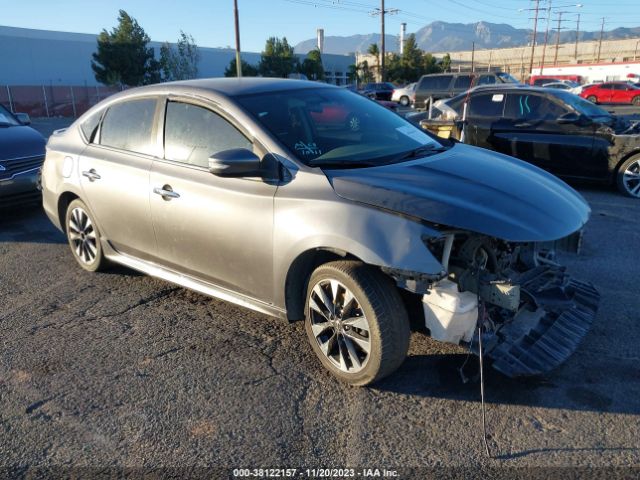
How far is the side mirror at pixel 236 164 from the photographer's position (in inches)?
124

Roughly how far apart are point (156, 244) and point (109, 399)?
51.6 inches

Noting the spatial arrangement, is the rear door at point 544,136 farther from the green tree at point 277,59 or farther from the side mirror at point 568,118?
the green tree at point 277,59

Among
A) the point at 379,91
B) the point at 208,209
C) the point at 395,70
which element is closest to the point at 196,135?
the point at 208,209

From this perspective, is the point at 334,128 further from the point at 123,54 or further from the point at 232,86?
the point at 123,54

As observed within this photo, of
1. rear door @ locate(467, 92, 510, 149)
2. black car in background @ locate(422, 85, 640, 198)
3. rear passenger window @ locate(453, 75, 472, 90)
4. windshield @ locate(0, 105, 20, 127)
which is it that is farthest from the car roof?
rear passenger window @ locate(453, 75, 472, 90)

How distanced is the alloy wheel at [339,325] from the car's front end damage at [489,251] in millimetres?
334

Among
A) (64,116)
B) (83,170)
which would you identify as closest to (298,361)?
(83,170)

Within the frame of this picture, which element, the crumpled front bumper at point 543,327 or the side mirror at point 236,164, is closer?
the crumpled front bumper at point 543,327

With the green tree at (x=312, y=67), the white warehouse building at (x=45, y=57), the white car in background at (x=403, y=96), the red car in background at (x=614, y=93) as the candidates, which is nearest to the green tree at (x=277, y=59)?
the green tree at (x=312, y=67)

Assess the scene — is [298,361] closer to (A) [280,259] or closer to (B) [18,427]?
(A) [280,259]

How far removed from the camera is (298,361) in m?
3.40

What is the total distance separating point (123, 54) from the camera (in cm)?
3912

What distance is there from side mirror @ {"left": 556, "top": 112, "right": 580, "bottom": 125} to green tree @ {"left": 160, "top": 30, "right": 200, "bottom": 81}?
129ft

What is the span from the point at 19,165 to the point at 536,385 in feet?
21.7
